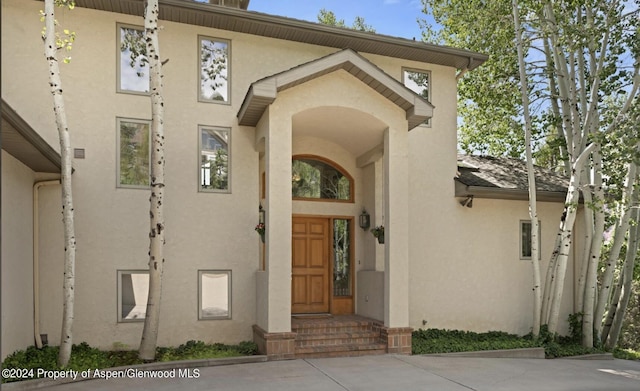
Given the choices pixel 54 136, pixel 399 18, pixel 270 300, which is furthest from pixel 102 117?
pixel 399 18

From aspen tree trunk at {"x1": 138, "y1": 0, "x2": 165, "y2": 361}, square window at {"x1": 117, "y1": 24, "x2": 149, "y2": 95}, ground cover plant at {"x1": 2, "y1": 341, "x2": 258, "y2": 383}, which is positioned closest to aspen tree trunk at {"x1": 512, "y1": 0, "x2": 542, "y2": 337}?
ground cover plant at {"x1": 2, "y1": 341, "x2": 258, "y2": 383}

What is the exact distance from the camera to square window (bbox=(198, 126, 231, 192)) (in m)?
9.74

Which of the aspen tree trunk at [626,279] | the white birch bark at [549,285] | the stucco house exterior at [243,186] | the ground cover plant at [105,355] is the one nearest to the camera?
the ground cover plant at [105,355]

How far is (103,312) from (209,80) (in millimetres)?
4759

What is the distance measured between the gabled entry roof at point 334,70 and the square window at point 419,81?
2168 millimetres

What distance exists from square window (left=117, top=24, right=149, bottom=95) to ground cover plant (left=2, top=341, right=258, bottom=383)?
467 cm

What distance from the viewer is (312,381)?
721 cm

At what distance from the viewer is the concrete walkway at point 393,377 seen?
6992 mm

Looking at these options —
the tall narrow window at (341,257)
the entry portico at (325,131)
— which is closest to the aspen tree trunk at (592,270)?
the entry portico at (325,131)

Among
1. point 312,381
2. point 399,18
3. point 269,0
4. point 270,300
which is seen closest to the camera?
point 312,381

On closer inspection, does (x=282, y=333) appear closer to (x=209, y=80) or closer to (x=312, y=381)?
(x=312, y=381)

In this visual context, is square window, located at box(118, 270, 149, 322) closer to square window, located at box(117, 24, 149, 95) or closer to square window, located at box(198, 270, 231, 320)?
square window, located at box(198, 270, 231, 320)

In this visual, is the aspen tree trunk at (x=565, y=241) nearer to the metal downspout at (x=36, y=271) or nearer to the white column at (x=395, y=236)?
the white column at (x=395, y=236)

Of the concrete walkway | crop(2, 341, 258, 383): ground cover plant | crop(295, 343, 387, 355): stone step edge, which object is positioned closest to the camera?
the concrete walkway
